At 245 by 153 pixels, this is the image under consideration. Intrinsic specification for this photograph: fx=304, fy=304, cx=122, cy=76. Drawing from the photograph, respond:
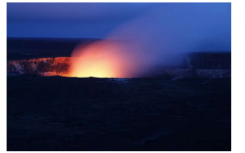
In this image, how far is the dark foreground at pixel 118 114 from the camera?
2908 millimetres

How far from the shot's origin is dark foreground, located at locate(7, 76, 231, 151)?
291cm

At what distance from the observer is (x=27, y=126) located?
3.38 m

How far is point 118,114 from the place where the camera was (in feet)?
11.8

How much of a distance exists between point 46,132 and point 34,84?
1629mm

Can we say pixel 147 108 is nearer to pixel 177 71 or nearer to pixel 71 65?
pixel 177 71

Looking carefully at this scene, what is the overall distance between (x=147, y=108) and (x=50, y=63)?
11.8 m

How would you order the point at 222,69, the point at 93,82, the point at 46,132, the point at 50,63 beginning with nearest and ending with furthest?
the point at 46,132 → the point at 93,82 → the point at 222,69 → the point at 50,63

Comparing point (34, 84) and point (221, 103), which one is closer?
point (221, 103)

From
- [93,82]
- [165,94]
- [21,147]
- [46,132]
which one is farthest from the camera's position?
[93,82]

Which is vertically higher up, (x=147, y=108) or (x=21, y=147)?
(x=147, y=108)

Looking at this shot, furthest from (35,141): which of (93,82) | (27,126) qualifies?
(93,82)

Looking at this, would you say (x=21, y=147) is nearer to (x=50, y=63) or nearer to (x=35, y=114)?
(x=35, y=114)

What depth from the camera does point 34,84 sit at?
4.66m

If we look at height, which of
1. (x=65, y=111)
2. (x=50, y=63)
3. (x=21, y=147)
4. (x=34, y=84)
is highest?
(x=50, y=63)
